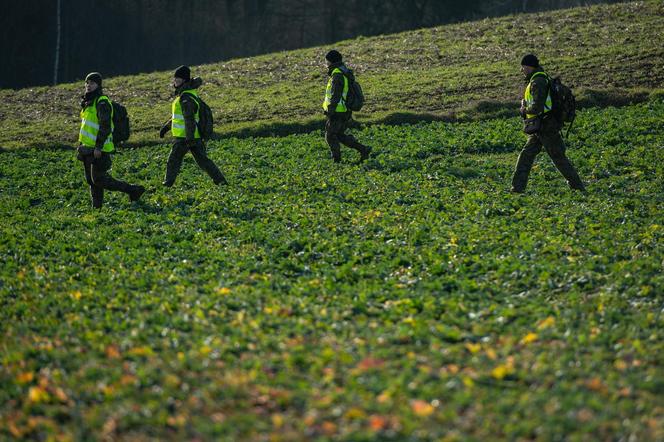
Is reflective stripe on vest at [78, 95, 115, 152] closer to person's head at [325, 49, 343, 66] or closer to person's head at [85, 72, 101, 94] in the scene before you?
person's head at [85, 72, 101, 94]

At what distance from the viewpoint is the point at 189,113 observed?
1805 cm

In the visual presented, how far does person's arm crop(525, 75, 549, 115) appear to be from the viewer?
16750 mm

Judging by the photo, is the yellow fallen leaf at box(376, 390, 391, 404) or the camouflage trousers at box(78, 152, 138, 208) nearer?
the yellow fallen leaf at box(376, 390, 391, 404)

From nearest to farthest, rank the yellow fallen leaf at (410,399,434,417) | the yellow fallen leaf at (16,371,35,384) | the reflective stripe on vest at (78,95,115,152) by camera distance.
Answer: the yellow fallen leaf at (410,399,434,417) < the yellow fallen leaf at (16,371,35,384) < the reflective stripe on vest at (78,95,115,152)

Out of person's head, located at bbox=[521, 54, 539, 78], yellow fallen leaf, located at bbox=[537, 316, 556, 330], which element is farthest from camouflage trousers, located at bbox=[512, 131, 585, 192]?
yellow fallen leaf, located at bbox=[537, 316, 556, 330]

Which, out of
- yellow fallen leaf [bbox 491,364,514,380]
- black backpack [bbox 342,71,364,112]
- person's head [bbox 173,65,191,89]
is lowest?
yellow fallen leaf [bbox 491,364,514,380]

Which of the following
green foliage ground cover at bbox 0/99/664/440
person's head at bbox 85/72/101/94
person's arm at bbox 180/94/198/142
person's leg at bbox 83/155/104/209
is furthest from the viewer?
person's arm at bbox 180/94/198/142

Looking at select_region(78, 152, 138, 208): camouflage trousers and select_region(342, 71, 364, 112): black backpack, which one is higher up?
select_region(342, 71, 364, 112): black backpack

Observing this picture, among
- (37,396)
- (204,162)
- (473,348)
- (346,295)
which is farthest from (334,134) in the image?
(37,396)

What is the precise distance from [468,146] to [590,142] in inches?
119

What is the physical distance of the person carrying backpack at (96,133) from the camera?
16.8 metres

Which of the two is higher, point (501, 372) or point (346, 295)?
point (346, 295)

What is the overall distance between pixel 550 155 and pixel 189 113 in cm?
720

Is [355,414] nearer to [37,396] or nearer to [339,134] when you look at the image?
[37,396]
